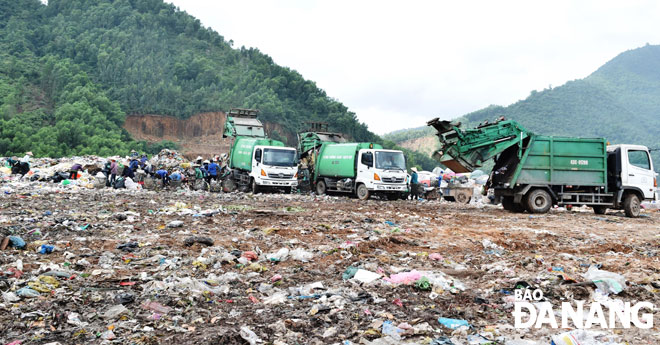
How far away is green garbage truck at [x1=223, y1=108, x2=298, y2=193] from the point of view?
1819cm

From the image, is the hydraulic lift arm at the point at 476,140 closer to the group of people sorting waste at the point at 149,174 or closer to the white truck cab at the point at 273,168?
the white truck cab at the point at 273,168

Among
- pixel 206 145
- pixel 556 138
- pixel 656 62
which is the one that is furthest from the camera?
pixel 656 62

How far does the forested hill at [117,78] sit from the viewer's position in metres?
42.0

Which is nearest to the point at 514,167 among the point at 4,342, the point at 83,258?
the point at 83,258

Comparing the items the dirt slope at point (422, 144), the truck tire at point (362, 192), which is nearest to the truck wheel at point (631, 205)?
the truck tire at point (362, 192)

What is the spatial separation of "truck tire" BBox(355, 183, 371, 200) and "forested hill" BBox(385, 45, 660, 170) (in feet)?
193

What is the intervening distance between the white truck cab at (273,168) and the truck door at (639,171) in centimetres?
1105

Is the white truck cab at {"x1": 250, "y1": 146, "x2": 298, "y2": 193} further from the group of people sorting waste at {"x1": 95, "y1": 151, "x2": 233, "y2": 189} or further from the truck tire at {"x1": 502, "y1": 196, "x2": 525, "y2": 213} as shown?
the truck tire at {"x1": 502, "y1": 196, "x2": 525, "y2": 213}

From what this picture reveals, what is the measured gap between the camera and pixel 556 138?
12.8 meters

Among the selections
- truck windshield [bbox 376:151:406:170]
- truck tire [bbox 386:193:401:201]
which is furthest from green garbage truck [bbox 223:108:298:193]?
truck tire [bbox 386:193:401:201]

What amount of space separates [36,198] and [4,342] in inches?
410

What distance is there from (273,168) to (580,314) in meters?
15.1

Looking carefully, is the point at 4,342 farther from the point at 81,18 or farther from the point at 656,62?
the point at 656,62

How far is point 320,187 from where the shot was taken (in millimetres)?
19750
